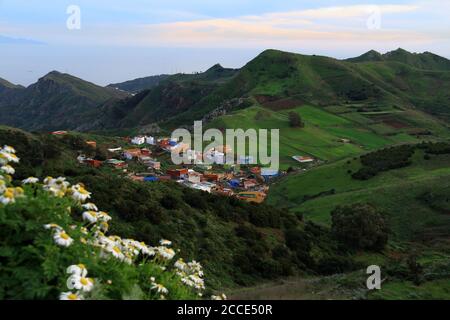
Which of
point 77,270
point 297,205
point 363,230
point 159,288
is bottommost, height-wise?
point 297,205

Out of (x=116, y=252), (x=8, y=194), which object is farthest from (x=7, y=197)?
(x=116, y=252)

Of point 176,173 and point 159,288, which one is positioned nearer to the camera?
point 159,288

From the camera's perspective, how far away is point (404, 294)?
1425cm

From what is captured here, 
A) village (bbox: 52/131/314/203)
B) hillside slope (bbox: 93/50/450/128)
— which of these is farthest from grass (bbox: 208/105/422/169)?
hillside slope (bbox: 93/50/450/128)

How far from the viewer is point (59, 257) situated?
468cm

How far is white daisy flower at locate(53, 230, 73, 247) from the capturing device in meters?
4.64

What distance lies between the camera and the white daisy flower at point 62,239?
15.2 feet

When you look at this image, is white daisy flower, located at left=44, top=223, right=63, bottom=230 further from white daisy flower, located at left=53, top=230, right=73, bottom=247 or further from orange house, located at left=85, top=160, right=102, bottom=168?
orange house, located at left=85, top=160, right=102, bottom=168

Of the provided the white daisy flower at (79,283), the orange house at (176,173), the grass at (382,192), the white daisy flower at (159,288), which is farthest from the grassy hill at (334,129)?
the white daisy flower at (79,283)

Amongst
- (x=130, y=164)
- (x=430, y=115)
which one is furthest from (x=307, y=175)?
(x=430, y=115)

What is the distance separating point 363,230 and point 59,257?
2794 centimetres

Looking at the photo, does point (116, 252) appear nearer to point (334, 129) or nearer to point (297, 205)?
point (297, 205)

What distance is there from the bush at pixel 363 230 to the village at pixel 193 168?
2871 centimetres
